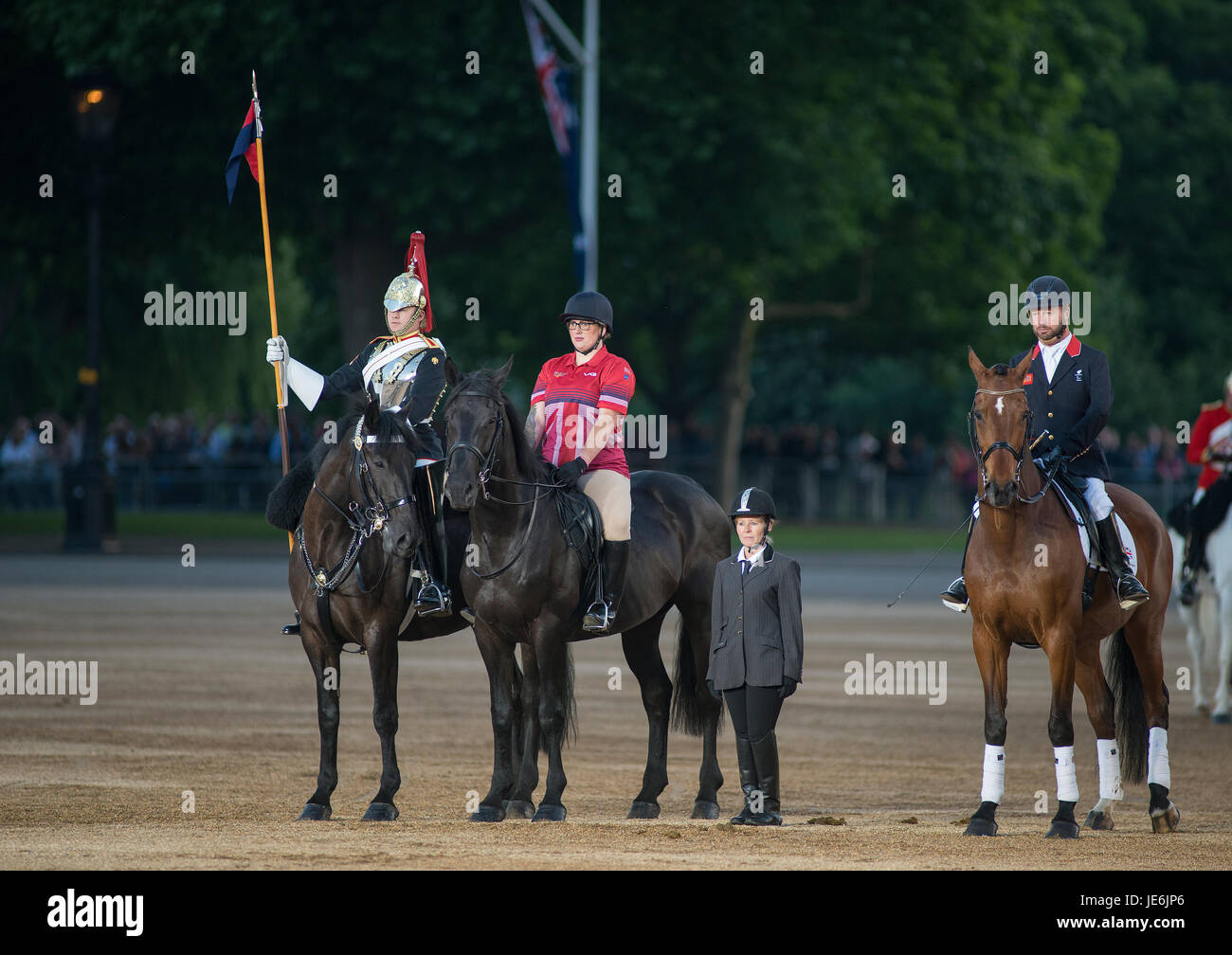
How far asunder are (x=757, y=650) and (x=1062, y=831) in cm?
182

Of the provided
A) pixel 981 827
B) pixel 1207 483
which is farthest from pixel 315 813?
pixel 1207 483

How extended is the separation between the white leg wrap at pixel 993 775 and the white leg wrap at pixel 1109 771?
82cm

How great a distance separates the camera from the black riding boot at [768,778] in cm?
1056

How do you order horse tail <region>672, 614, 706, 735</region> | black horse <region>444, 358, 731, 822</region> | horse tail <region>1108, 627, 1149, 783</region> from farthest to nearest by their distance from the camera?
horse tail <region>672, 614, 706, 735</region> → horse tail <region>1108, 627, 1149, 783</region> → black horse <region>444, 358, 731, 822</region>

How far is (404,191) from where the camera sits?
34.1 metres

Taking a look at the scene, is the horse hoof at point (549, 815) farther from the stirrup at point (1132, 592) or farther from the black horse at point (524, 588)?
the stirrup at point (1132, 592)

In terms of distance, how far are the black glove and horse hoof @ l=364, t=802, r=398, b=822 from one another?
2.00 meters

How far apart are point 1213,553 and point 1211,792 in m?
4.96

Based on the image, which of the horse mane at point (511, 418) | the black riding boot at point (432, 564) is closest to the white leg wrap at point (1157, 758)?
the horse mane at point (511, 418)

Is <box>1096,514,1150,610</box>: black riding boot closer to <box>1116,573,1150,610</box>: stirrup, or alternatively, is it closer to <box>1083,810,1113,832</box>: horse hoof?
<box>1116,573,1150,610</box>: stirrup

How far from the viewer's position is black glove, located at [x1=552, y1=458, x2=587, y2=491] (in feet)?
36.3

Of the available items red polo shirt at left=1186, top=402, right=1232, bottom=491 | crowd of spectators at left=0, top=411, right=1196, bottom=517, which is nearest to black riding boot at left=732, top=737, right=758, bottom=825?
red polo shirt at left=1186, top=402, right=1232, bottom=491

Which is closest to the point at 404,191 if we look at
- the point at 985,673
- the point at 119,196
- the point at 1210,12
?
the point at 119,196

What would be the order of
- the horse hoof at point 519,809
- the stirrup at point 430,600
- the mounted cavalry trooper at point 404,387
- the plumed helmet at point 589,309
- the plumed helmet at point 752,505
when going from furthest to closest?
the plumed helmet at point 589,309 → the mounted cavalry trooper at point 404,387 → the horse hoof at point 519,809 → the stirrup at point 430,600 → the plumed helmet at point 752,505
